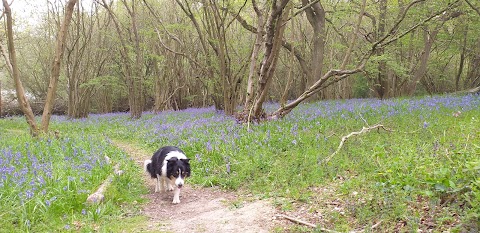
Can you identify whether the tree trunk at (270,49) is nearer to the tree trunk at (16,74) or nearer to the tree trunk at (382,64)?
the tree trunk at (16,74)

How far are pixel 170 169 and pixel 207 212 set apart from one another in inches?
45.3

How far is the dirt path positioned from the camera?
5.30m

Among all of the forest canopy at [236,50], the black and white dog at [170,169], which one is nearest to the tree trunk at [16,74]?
the forest canopy at [236,50]

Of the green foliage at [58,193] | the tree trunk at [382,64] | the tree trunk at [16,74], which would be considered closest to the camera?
the green foliage at [58,193]

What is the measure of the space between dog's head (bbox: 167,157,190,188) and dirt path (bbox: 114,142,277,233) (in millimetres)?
488

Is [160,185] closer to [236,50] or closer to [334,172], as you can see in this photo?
[334,172]

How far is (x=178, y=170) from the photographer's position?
6652 mm

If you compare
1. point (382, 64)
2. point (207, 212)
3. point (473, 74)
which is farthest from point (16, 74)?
point (473, 74)

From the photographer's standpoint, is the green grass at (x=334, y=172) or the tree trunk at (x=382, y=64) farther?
the tree trunk at (x=382, y=64)

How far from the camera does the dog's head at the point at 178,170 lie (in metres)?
6.62

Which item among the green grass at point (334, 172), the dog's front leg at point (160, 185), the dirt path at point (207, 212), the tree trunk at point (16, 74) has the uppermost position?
the tree trunk at point (16, 74)

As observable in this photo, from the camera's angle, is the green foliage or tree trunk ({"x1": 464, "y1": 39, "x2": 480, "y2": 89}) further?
tree trunk ({"x1": 464, "y1": 39, "x2": 480, "y2": 89})

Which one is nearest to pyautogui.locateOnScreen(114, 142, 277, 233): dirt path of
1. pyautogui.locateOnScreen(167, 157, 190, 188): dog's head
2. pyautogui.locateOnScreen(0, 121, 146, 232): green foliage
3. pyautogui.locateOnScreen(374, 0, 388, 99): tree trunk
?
pyautogui.locateOnScreen(167, 157, 190, 188): dog's head

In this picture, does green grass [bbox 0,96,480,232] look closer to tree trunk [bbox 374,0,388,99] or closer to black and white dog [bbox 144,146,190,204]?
black and white dog [bbox 144,146,190,204]
